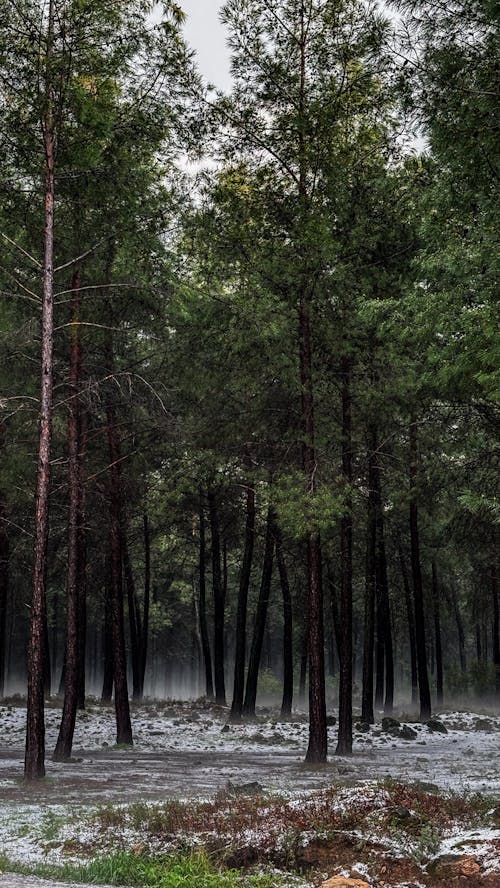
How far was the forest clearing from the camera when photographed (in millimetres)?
8359

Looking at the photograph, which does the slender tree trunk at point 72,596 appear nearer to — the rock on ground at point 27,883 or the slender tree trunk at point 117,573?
the slender tree trunk at point 117,573

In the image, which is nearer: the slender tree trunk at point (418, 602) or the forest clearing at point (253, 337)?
the forest clearing at point (253, 337)

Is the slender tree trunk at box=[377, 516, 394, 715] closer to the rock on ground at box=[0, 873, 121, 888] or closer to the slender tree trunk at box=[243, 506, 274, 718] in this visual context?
the slender tree trunk at box=[243, 506, 274, 718]

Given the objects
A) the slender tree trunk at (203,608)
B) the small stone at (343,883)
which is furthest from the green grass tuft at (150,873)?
the slender tree trunk at (203,608)

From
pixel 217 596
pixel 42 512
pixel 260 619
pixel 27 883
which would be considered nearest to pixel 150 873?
pixel 27 883

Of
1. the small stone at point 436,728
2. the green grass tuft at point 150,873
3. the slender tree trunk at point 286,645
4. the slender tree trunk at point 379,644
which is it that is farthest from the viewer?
the slender tree trunk at point 379,644

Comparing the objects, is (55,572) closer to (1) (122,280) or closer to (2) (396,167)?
(1) (122,280)

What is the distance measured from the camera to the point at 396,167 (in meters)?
16.1

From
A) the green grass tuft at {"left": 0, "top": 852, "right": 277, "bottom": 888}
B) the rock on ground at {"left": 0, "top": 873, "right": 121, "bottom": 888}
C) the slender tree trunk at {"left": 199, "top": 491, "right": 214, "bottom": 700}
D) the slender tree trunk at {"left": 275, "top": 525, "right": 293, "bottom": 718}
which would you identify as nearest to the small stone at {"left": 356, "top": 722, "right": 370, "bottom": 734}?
the slender tree trunk at {"left": 275, "top": 525, "right": 293, "bottom": 718}

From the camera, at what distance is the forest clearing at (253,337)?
8.36 meters

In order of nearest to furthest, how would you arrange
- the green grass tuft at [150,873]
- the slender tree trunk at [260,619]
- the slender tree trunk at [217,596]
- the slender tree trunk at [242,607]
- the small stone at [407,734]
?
the green grass tuft at [150,873], the small stone at [407,734], the slender tree trunk at [242,607], the slender tree trunk at [260,619], the slender tree trunk at [217,596]

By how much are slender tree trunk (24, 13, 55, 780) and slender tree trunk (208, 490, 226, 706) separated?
13.1 metres

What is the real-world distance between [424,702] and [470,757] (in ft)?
30.6

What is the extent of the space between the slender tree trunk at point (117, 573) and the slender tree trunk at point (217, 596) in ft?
26.5
